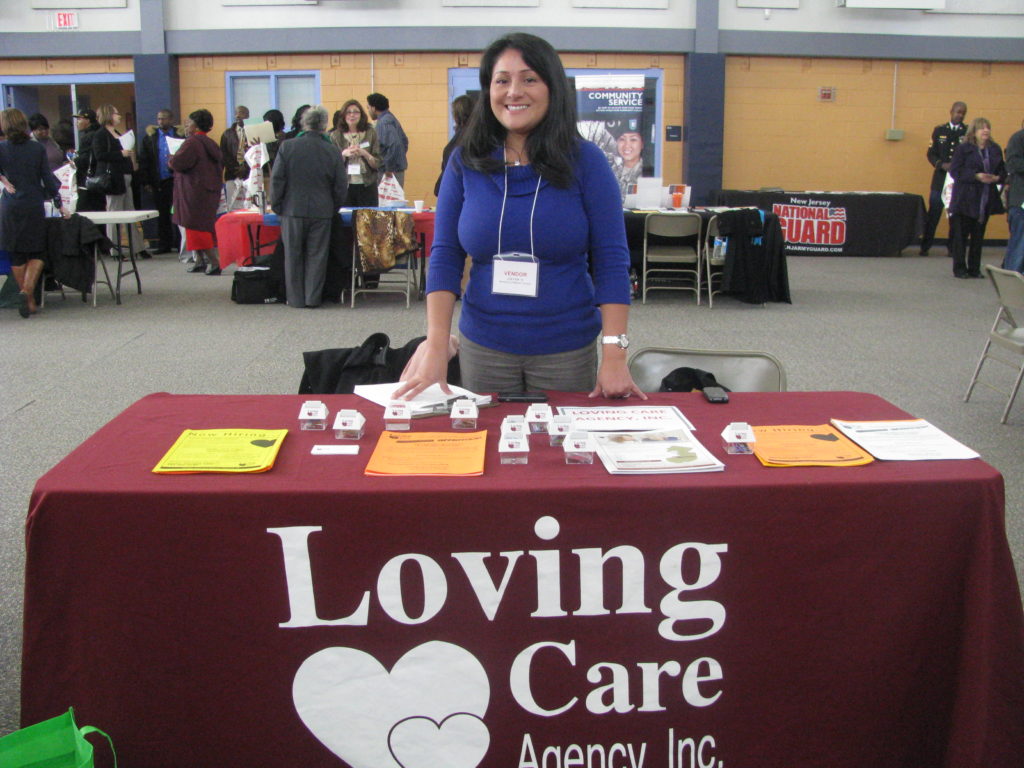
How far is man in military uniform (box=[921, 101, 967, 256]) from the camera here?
1017 centimetres

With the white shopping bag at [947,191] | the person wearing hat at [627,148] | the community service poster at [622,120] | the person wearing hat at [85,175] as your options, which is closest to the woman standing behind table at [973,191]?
the white shopping bag at [947,191]

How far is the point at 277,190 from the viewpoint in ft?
21.8

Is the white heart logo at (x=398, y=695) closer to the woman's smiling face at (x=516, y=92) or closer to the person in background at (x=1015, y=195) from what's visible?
the woman's smiling face at (x=516, y=92)

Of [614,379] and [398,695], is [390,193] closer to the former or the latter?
[614,379]

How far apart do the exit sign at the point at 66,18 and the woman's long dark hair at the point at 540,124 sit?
10.5 m

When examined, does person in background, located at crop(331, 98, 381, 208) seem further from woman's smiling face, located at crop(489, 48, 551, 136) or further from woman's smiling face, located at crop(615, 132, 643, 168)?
woman's smiling face, located at crop(489, 48, 551, 136)

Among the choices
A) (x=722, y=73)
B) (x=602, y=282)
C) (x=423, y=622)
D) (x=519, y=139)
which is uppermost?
(x=722, y=73)

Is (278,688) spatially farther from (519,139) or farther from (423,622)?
(519,139)

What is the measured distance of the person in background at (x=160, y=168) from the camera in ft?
32.6

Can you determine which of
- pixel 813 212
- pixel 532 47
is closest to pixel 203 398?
pixel 532 47

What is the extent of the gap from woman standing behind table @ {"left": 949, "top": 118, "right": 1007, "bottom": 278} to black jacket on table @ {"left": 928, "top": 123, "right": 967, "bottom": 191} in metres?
1.56

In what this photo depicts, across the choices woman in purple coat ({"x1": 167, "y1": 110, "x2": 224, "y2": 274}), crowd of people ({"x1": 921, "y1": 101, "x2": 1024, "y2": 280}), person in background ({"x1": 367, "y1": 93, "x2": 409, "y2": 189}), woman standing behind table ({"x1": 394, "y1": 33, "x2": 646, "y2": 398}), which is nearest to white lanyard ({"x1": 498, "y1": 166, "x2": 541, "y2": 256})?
woman standing behind table ({"x1": 394, "y1": 33, "x2": 646, "y2": 398})

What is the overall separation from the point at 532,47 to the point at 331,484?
38.8 inches

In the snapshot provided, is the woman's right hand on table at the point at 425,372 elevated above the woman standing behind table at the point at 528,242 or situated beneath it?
situated beneath
